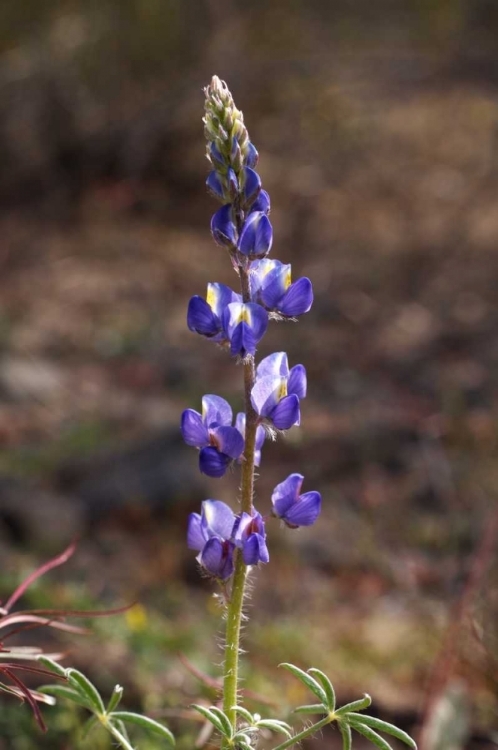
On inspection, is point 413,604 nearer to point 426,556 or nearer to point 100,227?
point 426,556

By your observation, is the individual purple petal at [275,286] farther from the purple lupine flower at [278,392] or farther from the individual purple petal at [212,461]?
the individual purple petal at [212,461]

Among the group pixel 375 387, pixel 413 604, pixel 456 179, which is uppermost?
pixel 456 179

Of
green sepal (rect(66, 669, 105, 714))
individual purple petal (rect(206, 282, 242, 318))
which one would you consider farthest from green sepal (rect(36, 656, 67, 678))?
individual purple petal (rect(206, 282, 242, 318))

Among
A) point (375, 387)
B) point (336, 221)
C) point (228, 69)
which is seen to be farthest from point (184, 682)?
point (228, 69)

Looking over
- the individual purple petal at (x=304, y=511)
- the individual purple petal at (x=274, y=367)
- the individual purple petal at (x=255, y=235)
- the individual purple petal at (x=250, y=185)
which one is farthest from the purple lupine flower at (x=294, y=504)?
the individual purple petal at (x=250, y=185)

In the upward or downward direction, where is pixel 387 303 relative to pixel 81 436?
upward

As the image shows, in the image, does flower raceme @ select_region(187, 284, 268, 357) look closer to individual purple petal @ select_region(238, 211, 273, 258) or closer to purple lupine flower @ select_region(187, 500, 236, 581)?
individual purple petal @ select_region(238, 211, 273, 258)

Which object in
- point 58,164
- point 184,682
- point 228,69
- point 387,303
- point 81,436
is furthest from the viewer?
point 58,164

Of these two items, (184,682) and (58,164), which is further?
(58,164)
